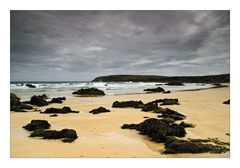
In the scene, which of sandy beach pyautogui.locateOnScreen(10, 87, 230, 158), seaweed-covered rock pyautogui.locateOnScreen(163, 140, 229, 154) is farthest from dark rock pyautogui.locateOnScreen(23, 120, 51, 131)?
seaweed-covered rock pyautogui.locateOnScreen(163, 140, 229, 154)

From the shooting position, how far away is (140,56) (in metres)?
7.24

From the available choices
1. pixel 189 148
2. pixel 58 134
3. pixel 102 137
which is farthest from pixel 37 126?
pixel 189 148

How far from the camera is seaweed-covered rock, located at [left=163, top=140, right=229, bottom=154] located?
4098 millimetres

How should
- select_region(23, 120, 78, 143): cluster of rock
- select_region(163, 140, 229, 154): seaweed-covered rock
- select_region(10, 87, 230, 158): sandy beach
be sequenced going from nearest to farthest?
select_region(163, 140, 229, 154): seaweed-covered rock, select_region(10, 87, 230, 158): sandy beach, select_region(23, 120, 78, 143): cluster of rock

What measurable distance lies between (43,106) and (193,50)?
5223 millimetres

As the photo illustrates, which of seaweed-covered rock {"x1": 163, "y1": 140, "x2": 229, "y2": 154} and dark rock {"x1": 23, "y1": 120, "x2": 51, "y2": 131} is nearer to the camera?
seaweed-covered rock {"x1": 163, "y1": 140, "x2": 229, "y2": 154}

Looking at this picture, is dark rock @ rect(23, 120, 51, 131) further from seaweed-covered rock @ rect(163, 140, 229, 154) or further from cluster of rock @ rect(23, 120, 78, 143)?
seaweed-covered rock @ rect(163, 140, 229, 154)

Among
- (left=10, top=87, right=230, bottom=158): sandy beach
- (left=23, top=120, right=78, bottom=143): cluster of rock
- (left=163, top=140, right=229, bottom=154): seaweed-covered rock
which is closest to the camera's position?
(left=163, top=140, right=229, bottom=154): seaweed-covered rock

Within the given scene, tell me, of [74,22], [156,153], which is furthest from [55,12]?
[156,153]
